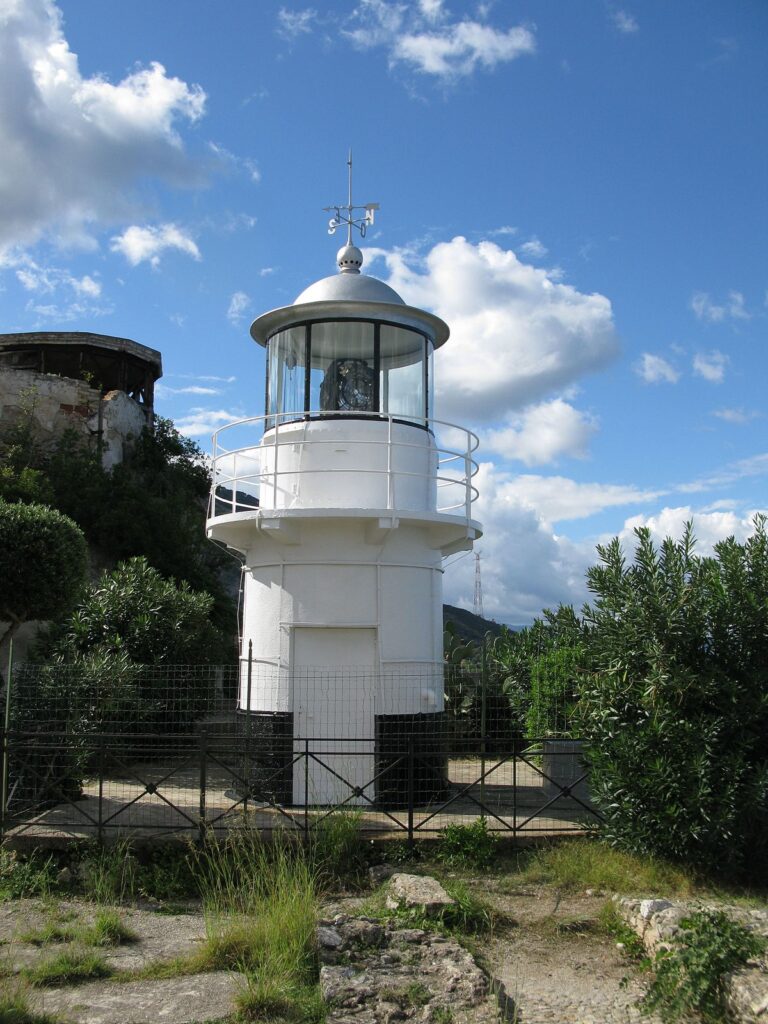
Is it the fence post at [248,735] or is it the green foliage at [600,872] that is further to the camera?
the fence post at [248,735]

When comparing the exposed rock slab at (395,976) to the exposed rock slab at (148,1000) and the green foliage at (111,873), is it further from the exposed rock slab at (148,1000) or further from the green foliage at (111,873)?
the green foliage at (111,873)

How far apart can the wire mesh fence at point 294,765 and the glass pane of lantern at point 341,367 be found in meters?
3.61

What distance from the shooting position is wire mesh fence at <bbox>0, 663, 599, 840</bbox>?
→ 10.5m

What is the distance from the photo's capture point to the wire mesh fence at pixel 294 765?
10.5 meters

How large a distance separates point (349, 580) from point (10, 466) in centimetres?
1250

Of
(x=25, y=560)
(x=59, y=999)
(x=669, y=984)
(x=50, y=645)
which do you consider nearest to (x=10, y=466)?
(x=50, y=645)

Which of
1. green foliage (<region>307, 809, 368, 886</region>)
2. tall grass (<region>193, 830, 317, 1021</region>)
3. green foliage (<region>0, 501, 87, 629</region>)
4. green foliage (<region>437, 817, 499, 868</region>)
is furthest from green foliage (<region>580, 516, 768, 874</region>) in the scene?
green foliage (<region>0, 501, 87, 629</region>)

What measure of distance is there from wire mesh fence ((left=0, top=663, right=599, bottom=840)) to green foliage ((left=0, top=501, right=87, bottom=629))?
115 cm

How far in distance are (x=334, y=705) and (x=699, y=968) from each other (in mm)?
5902

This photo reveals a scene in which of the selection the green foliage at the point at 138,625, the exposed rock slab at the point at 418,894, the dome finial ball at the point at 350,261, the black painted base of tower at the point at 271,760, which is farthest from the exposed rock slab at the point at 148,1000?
the dome finial ball at the point at 350,261

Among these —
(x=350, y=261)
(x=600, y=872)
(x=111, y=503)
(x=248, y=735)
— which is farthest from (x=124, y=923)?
(x=111, y=503)

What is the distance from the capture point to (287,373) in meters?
12.9

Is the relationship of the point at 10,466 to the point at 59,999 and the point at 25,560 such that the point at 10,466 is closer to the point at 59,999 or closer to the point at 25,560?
the point at 25,560

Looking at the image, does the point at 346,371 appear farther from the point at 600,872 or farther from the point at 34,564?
the point at 600,872
